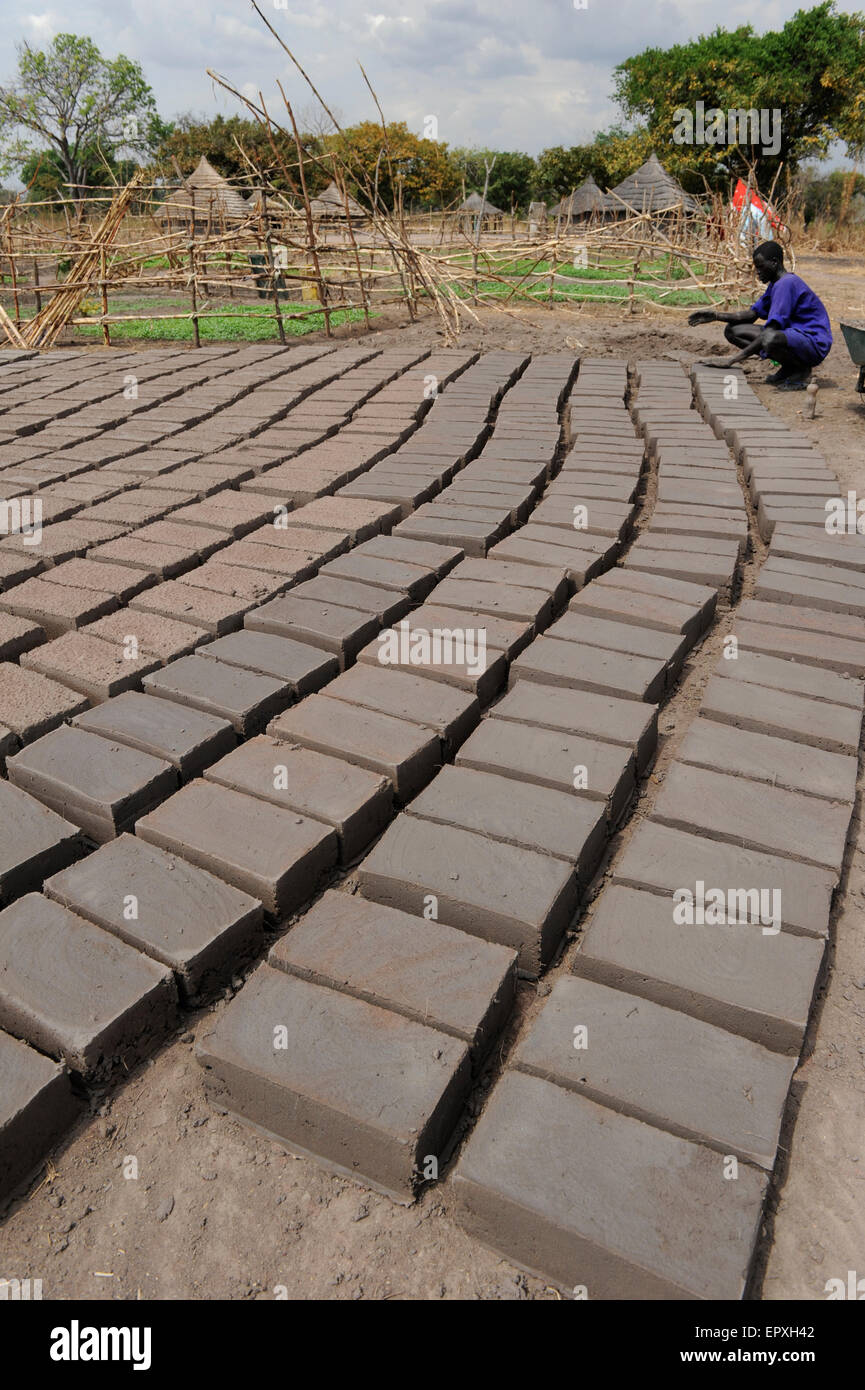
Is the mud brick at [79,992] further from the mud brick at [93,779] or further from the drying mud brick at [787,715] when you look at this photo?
the drying mud brick at [787,715]

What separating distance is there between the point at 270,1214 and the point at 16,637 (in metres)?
2.06

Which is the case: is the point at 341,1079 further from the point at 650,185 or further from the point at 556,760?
the point at 650,185

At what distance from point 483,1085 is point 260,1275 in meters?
0.49

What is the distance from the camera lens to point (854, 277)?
14.8 metres

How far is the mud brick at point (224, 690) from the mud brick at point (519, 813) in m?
0.59

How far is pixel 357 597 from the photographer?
9.70 feet

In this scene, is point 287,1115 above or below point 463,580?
below

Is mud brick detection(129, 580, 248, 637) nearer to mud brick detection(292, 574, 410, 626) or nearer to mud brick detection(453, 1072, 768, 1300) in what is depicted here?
mud brick detection(292, 574, 410, 626)

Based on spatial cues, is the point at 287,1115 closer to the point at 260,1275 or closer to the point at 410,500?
the point at 260,1275

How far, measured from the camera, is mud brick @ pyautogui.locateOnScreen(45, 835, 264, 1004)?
5.59ft

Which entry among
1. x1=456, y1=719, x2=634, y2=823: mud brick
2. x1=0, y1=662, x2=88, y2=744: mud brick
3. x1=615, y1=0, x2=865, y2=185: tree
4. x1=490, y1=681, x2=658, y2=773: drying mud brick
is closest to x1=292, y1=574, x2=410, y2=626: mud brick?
x1=490, y1=681, x2=658, y2=773: drying mud brick

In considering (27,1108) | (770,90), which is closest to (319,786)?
(27,1108)

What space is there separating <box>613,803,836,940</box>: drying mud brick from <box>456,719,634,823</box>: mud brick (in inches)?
7.2
